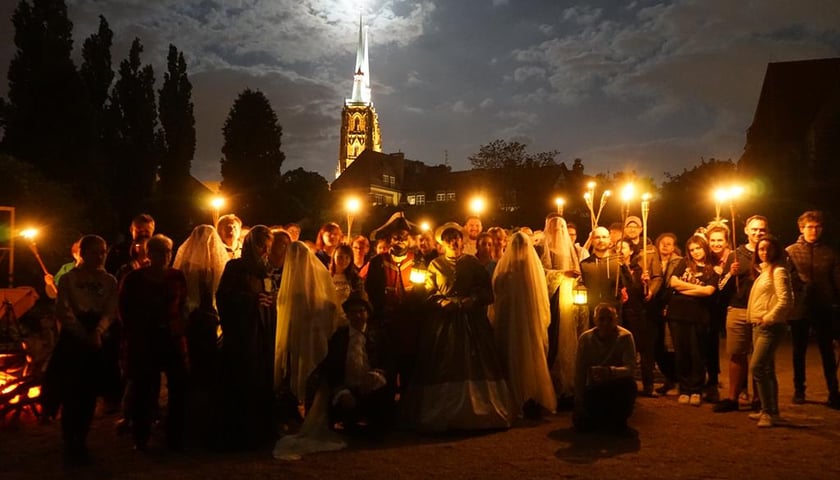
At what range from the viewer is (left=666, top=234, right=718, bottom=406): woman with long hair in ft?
27.1

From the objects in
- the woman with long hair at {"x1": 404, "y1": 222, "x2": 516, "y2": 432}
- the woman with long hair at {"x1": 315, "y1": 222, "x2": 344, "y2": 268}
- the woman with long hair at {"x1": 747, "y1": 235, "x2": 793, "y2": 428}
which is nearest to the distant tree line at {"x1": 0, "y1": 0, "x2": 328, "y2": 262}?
the woman with long hair at {"x1": 315, "y1": 222, "x2": 344, "y2": 268}

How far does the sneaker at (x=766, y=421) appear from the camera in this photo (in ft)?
23.5

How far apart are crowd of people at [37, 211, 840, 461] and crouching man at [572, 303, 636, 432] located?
16mm

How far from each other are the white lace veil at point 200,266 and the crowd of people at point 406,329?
0.02 m

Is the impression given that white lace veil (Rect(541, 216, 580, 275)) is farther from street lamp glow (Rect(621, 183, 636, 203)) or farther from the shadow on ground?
the shadow on ground

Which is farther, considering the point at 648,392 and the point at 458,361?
the point at 648,392

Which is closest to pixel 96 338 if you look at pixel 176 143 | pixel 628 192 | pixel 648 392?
pixel 628 192

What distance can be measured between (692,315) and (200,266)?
6.04 metres

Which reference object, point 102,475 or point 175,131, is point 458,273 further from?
point 175,131

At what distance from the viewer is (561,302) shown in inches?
337

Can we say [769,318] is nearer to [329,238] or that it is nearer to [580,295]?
[580,295]

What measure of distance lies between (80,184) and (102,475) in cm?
2853

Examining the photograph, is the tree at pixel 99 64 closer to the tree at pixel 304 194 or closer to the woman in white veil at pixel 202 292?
the tree at pixel 304 194

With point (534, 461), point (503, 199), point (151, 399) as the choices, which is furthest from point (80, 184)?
point (534, 461)
